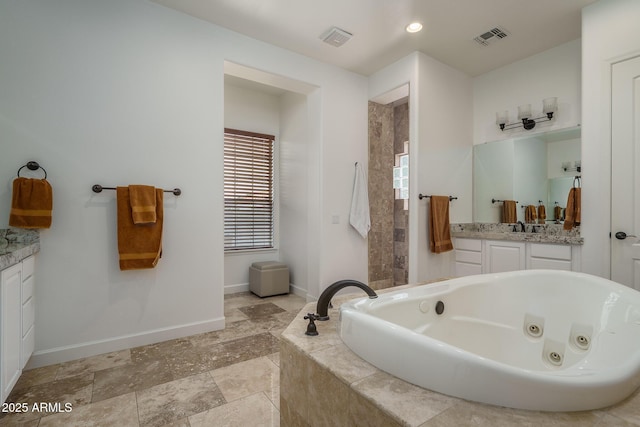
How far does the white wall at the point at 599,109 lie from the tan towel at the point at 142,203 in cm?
346

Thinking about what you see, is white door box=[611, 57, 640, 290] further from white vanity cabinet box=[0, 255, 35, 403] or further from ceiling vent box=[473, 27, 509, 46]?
white vanity cabinet box=[0, 255, 35, 403]

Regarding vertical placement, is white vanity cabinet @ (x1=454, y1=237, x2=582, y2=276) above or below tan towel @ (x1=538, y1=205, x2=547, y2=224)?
below

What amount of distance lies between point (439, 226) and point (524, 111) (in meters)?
1.53

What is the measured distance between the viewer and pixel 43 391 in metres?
1.76

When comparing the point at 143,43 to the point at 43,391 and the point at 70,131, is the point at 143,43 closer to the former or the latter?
the point at 70,131

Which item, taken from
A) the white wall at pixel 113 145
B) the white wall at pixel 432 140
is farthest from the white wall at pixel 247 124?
the white wall at pixel 432 140

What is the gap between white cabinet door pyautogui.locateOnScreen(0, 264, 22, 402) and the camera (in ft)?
4.73

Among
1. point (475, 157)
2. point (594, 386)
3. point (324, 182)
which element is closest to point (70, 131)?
point (324, 182)

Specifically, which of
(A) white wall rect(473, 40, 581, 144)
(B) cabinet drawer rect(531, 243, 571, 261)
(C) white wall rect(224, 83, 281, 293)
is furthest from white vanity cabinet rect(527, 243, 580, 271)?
(C) white wall rect(224, 83, 281, 293)

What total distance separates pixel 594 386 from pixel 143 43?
10.6ft

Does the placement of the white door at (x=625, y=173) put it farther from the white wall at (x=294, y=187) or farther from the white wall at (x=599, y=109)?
the white wall at (x=294, y=187)

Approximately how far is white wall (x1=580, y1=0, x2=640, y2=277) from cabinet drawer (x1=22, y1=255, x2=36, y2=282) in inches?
156

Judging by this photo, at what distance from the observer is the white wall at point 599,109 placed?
91.1 inches

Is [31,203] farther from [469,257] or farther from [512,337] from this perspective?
[469,257]
